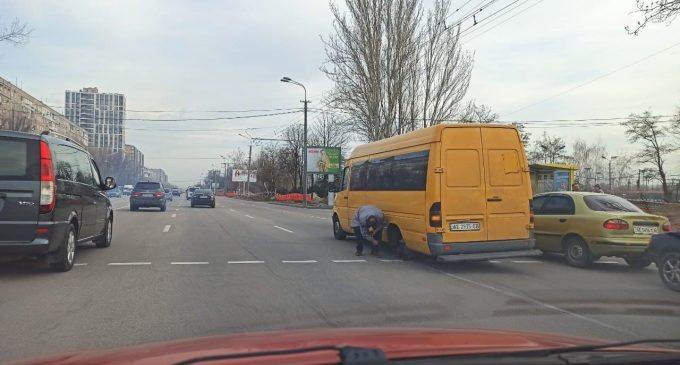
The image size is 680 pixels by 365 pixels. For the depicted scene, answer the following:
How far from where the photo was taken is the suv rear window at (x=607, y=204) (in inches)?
402

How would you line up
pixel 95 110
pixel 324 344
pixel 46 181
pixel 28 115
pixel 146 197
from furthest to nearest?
1. pixel 28 115
2. pixel 95 110
3. pixel 146 197
4. pixel 46 181
5. pixel 324 344

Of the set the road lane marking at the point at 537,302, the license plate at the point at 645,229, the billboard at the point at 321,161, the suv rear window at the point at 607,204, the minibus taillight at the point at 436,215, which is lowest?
the road lane marking at the point at 537,302

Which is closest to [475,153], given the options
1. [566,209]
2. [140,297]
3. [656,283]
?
[566,209]

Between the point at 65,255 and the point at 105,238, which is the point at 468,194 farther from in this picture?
the point at 105,238

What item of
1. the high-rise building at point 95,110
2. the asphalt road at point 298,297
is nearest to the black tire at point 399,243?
the asphalt road at point 298,297

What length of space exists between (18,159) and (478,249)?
7.33m

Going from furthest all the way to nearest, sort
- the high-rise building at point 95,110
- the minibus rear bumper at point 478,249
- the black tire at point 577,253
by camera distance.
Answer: the high-rise building at point 95,110 → the black tire at point 577,253 → the minibus rear bumper at point 478,249

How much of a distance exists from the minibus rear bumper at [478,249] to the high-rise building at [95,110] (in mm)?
36298

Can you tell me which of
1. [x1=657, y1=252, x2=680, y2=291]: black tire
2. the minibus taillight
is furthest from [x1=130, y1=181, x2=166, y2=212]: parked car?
[x1=657, y1=252, x2=680, y2=291]: black tire

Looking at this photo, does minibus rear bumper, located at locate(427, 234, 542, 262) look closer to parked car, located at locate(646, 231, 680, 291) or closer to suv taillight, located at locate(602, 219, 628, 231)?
suv taillight, located at locate(602, 219, 628, 231)

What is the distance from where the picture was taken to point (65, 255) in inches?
339

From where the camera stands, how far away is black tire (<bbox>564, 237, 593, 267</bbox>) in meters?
10.2

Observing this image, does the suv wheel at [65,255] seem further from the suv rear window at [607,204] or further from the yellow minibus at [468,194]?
the suv rear window at [607,204]

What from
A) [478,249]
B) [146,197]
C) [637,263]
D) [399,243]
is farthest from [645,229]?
[146,197]
